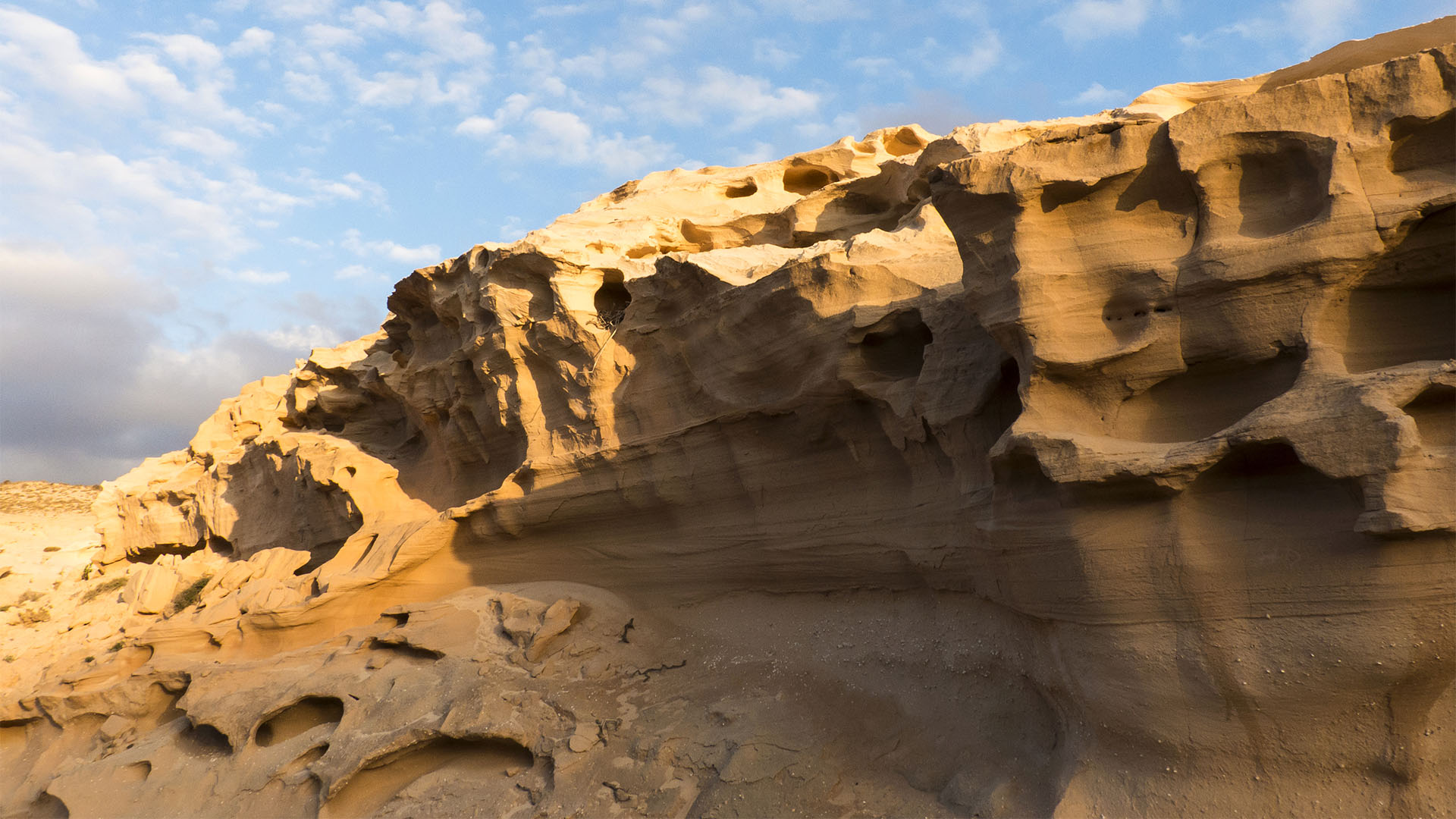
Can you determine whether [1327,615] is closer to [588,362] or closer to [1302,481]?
[1302,481]

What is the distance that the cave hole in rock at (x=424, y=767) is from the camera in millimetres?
6902

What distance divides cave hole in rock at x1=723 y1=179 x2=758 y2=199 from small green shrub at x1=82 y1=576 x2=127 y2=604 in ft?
43.1

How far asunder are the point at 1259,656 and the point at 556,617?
5850 mm

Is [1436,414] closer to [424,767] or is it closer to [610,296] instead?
[424,767]

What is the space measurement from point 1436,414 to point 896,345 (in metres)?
3.53

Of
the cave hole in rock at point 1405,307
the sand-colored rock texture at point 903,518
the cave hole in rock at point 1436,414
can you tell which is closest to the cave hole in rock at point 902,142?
the sand-colored rock texture at point 903,518

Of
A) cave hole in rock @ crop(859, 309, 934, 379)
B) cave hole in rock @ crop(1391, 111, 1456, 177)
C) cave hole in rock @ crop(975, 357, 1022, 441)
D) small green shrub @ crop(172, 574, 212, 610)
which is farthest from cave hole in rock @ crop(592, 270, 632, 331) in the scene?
small green shrub @ crop(172, 574, 212, 610)

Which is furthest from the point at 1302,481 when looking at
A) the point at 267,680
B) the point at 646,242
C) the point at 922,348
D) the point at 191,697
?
the point at 191,697

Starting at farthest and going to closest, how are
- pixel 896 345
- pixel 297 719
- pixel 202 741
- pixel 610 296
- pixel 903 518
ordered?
pixel 610 296 → pixel 202 741 → pixel 297 719 → pixel 896 345 → pixel 903 518

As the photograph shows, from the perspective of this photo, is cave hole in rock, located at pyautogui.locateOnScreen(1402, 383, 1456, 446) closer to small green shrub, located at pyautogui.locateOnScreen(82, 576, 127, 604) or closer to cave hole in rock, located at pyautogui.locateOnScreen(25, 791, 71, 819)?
cave hole in rock, located at pyautogui.locateOnScreen(25, 791, 71, 819)

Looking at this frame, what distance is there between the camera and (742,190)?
12.1 meters

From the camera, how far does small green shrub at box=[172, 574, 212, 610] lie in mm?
13055

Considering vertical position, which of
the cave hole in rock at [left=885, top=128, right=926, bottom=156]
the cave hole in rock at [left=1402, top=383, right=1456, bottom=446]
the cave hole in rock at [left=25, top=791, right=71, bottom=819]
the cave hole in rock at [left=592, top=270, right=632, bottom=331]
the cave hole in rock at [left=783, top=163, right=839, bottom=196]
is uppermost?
the cave hole in rock at [left=885, top=128, right=926, bottom=156]

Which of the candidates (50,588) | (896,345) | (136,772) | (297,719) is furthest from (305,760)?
(50,588)
